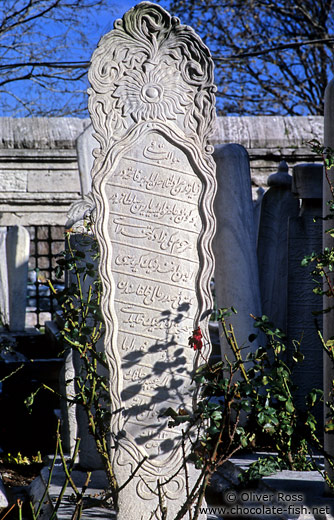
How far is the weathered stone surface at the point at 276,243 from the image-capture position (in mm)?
4469

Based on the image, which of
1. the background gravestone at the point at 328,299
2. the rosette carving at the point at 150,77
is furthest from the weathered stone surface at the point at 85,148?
the background gravestone at the point at 328,299

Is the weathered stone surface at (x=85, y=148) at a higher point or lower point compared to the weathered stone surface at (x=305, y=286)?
higher

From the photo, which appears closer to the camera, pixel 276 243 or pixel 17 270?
pixel 276 243

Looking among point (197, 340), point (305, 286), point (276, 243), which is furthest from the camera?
point (276, 243)

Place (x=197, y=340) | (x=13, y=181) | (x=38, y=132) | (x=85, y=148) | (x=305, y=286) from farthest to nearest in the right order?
(x=38, y=132) < (x=13, y=181) < (x=85, y=148) < (x=305, y=286) < (x=197, y=340)

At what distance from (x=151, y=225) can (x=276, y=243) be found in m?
2.04

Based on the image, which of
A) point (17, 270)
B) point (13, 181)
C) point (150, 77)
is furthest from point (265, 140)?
point (150, 77)

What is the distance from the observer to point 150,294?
2.71m

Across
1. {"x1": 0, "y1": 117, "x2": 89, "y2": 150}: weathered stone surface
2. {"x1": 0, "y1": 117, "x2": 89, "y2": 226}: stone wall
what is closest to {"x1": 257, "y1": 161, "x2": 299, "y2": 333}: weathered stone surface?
{"x1": 0, "y1": 117, "x2": 89, "y2": 226}: stone wall

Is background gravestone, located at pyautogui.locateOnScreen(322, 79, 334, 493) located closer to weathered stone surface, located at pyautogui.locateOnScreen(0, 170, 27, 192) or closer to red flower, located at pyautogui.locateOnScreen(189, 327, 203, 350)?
red flower, located at pyautogui.locateOnScreen(189, 327, 203, 350)

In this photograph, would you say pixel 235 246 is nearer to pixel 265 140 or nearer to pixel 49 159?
pixel 49 159

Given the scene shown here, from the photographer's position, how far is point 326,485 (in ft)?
8.57

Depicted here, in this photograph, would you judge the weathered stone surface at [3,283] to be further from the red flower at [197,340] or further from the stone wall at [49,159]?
the red flower at [197,340]

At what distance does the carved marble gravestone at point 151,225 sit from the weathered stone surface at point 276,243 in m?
1.81
